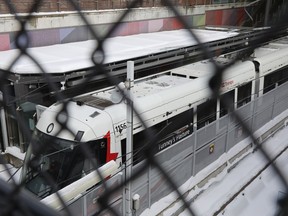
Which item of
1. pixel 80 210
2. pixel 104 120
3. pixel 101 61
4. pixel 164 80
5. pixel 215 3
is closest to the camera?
pixel 101 61

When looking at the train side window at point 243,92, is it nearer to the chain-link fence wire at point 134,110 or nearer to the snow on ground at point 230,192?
the snow on ground at point 230,192

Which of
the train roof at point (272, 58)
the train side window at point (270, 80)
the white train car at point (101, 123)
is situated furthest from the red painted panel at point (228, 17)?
the white train car at point (101, 123)

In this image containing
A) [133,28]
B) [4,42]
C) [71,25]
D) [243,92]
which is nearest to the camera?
[243,92]

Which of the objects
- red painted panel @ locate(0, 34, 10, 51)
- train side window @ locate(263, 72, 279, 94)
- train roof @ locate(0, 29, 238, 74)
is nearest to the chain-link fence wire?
train roof @ locate(0, 29, 238, 74)

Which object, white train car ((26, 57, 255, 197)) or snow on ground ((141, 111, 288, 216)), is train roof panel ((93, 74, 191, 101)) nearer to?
white train car ((26, 57, 255, 197))

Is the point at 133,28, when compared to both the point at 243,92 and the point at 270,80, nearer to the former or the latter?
the point at 270,80

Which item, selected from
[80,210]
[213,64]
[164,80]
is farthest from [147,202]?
[213,64]

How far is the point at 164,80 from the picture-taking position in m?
5.01

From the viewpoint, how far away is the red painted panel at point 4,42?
6531mm

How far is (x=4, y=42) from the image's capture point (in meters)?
6.56

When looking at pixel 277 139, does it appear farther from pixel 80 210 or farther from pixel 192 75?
pixel 80 210

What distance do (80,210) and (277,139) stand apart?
3.88 meters

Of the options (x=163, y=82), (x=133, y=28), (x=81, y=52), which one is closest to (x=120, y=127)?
(x=163, y=82)

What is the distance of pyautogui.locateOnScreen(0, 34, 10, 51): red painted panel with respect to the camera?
653 cm
